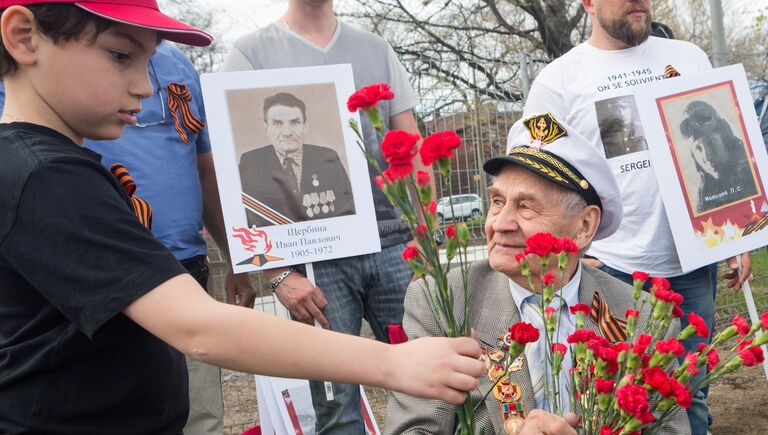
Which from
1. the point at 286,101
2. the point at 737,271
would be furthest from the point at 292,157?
the point at 737,271

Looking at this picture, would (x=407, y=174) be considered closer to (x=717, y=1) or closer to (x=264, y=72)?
(x=264, y=72)

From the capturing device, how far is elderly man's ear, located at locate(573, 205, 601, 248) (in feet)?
7.88

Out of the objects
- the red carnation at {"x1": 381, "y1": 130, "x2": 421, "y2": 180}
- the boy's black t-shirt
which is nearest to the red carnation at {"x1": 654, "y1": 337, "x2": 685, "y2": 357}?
the red carnation at {"x1": 381, "y1": 130, "x2": 421, "y2": 180}

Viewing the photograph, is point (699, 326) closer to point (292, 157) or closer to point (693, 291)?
point (292, 157)

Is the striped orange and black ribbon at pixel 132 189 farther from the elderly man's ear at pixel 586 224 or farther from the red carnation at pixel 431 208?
the elderly man's ear at pixel 586 224

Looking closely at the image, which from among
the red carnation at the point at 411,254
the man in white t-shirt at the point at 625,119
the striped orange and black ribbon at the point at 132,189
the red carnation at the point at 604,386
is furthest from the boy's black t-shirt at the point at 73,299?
the man in white t-shirt at the point at 625,119

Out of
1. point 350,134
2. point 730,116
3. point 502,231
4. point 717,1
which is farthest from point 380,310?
point 717,1

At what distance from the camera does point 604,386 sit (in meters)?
1.16

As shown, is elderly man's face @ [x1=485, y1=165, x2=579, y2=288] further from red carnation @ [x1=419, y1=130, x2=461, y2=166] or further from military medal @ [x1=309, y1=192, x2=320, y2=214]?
red carnation @ [x1=419, y1=130, x2=461, y2=166]

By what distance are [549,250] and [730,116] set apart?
97.4 inches

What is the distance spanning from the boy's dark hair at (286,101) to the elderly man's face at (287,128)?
A: 0.01m

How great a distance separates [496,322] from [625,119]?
4.77ft

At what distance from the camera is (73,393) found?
1.49 meters

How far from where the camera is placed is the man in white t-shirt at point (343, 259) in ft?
9.84
